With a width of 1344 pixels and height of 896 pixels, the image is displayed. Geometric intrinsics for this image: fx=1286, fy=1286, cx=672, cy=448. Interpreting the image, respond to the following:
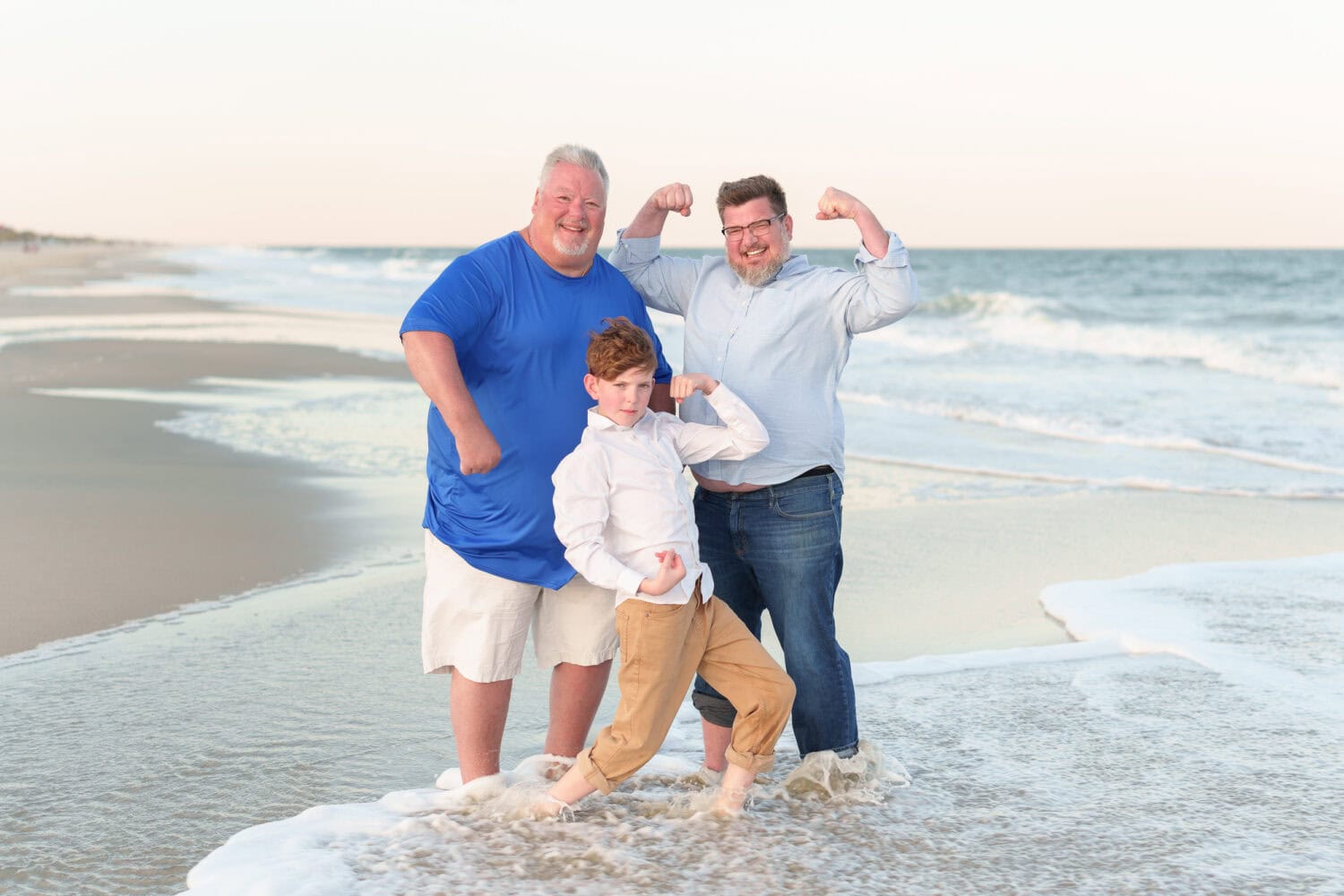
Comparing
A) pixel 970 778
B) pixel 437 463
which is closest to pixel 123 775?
pixel 437 463

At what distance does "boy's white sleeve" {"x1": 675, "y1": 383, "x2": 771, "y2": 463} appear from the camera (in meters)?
3.56

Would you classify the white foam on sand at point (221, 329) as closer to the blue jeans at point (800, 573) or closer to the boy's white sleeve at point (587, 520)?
the blue jeans at point (800, 573)

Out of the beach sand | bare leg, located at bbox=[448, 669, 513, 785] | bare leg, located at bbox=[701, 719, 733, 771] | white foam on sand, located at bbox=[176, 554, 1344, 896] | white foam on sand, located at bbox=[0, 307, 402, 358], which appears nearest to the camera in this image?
white foam on sand, located at bbox=[176, 554, 1344, 896]

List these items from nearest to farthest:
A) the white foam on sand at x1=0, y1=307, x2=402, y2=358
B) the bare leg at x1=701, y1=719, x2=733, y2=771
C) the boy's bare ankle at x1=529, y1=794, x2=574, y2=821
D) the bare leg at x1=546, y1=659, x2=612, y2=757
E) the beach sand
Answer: the boy's bare ankle at x1=529, y1=794, x2=574, y2=821 → the bare leg at x1=546, y1=659, x2=612, y2=757 → the bare leg at x1=701, y1=719, x2=733, y2=771 → the beach sand → the white foam on sand at x1=0, y1=307, x2=402, y2=358

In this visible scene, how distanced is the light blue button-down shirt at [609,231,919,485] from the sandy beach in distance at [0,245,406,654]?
2975mm

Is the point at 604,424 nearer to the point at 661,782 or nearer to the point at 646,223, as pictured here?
the point at 646,223

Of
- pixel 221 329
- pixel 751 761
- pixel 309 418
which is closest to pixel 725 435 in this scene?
pixel 751 761

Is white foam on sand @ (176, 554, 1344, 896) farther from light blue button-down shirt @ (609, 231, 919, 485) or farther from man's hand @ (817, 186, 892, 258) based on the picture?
man's hand @ (817, 186, 892, 258)

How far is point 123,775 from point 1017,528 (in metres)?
5.24

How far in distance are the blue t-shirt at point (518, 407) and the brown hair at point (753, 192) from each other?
50cm

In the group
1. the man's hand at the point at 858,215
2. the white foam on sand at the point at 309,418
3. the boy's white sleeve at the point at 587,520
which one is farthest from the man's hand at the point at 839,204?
the white foam on sand at the point at 309,418

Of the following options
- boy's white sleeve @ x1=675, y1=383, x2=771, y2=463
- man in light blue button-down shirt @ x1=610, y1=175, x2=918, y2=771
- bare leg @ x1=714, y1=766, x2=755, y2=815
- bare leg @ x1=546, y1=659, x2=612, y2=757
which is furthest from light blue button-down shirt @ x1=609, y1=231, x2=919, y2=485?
bare leg @ x1=714, y1=766, x2=755, y2=815

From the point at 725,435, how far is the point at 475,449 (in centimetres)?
72

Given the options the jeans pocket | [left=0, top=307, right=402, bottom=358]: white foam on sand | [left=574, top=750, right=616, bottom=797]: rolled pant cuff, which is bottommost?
[left=574, top=750, right=616, bottom=797]: rolled pant cuff
